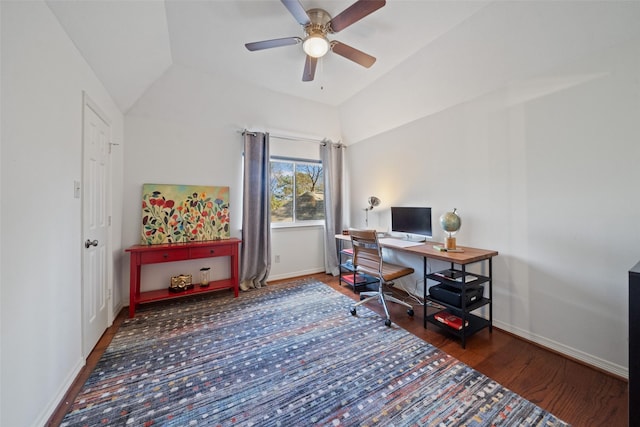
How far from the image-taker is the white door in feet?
5.68

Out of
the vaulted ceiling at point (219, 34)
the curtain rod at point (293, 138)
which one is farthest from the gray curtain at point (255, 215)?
the vaulted ceiling at point (219, 34)

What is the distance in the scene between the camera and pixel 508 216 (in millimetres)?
2133

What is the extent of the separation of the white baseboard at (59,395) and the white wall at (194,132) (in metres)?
1.29

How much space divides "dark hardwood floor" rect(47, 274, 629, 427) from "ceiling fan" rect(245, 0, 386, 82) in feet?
8.63

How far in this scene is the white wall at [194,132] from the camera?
8.99 feet

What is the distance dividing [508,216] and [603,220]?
570mm

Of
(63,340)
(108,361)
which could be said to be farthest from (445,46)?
(108,361)

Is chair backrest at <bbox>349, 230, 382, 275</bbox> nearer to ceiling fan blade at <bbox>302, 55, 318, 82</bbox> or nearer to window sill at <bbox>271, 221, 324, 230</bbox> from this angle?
window sill at <bbox>271, 221, 324, 230</bbox>

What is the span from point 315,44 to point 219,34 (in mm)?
999

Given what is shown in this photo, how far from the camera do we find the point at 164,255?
2.59 meters

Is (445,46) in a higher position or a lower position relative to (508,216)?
higher

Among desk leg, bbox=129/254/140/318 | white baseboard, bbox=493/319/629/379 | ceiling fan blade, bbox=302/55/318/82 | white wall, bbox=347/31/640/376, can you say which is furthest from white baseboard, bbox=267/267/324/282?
ceiling fan blade, bbox=302/55/318/82

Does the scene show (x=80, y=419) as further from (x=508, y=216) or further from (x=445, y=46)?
(x=445, y=46)

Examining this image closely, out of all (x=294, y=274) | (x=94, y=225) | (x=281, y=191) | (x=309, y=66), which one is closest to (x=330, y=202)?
(x=281, y=191)
